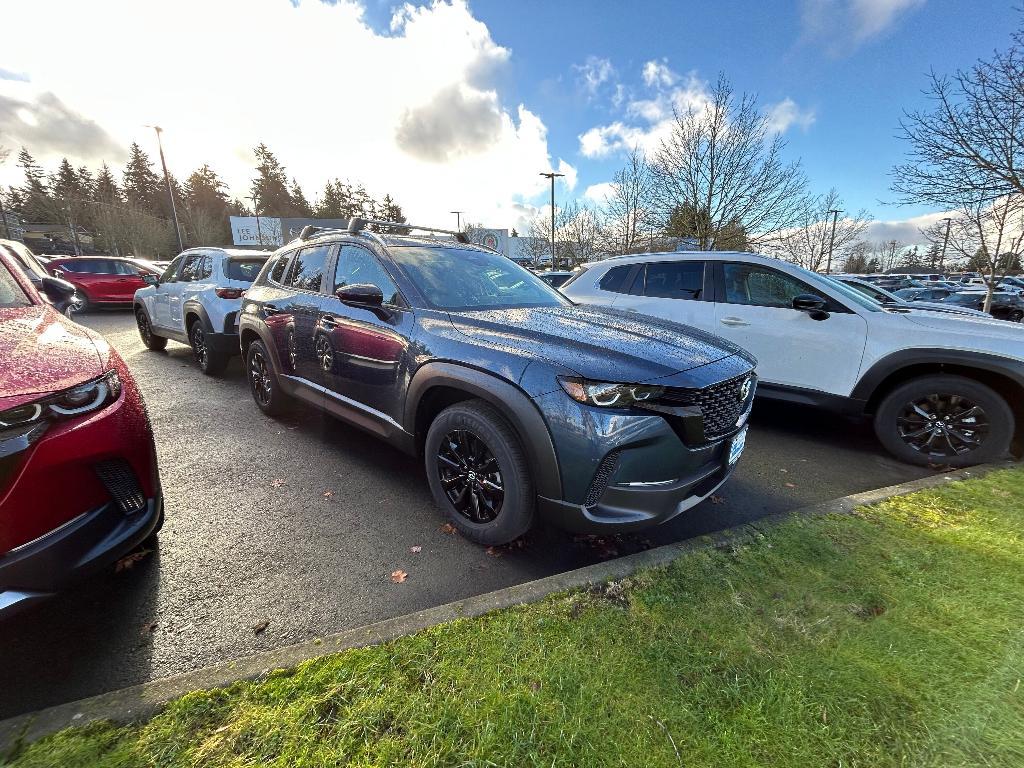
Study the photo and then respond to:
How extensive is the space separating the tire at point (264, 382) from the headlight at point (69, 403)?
2476mm

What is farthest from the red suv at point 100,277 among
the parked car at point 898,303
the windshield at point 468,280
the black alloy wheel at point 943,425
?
the black alloy wheel at point 943,425

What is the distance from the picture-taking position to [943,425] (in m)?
3.81

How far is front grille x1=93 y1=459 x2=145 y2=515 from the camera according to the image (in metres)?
1.71

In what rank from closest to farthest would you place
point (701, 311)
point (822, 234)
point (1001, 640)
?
point (1001, 640) → point (701, 311) → point (822, 234)

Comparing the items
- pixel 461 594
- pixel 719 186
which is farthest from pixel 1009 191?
pixel 461 594

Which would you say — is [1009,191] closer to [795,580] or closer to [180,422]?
[795,580]

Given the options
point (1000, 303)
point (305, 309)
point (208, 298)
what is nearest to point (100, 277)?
point (208, 298)

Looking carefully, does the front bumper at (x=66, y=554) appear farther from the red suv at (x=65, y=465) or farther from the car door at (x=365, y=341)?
the car door at (x=365, y=341)

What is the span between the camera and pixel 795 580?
7.16 ft

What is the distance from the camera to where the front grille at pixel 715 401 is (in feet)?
7.00

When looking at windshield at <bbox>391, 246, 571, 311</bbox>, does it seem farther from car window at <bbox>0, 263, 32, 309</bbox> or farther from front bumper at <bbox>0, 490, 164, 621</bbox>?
car window at <bbox>0, 263, 32, 309</bbox>

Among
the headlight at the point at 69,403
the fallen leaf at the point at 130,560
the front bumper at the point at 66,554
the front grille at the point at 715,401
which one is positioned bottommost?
the fallen leaf at the point at 130,560

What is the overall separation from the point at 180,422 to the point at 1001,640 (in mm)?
5990

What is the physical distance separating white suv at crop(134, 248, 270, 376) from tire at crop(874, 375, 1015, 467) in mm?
6959
